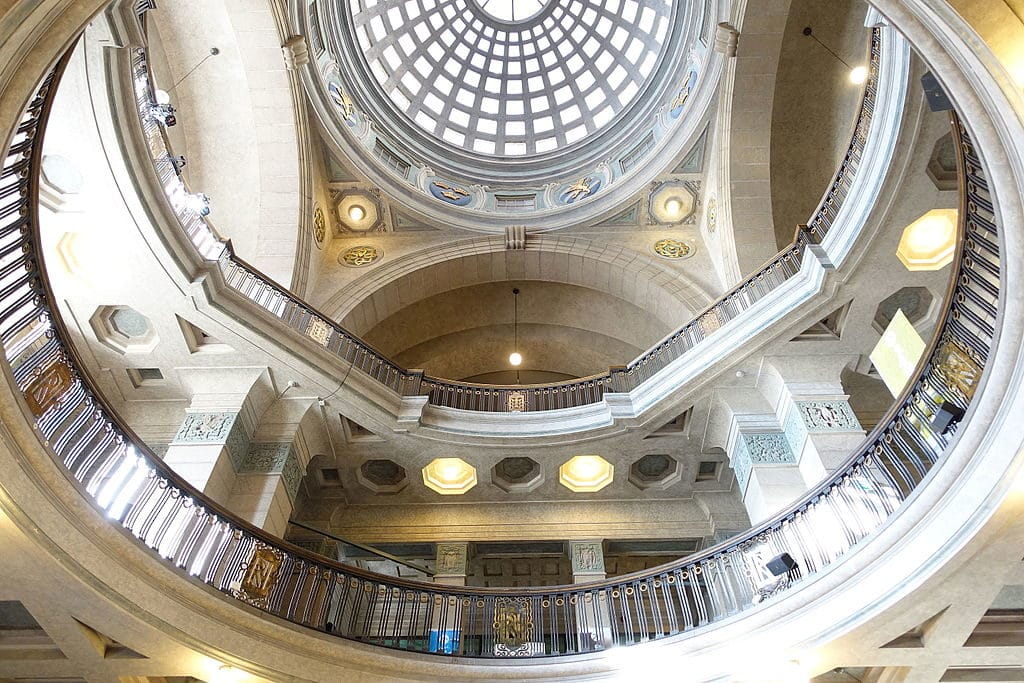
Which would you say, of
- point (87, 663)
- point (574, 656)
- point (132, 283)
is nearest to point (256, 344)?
point (132, 283)

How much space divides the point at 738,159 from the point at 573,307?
14.8 ft

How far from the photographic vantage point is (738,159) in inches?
488

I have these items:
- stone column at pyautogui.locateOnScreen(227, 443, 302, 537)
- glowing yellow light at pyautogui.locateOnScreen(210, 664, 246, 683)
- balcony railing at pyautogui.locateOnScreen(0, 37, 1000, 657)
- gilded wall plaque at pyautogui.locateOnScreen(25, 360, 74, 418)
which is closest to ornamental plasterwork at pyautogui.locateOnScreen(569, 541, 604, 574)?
balcony railing at pyautogui.locateOnScreen(0, 37, 1000, 657)

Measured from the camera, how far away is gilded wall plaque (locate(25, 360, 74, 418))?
4.92m

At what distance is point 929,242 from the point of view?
25.1ft

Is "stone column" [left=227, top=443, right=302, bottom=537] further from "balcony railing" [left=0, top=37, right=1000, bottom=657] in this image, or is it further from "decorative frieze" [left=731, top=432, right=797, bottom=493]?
"decorative frieze" [left=731, top=432, right=797, bottom=493]

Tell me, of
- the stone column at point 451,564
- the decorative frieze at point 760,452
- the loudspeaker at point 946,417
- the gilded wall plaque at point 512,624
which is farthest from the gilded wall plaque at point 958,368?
the stone column at point 451,564

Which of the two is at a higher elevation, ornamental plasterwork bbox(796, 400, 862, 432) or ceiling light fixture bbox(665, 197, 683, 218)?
ceiling light fixture bbox(665, 197, 683, 218)

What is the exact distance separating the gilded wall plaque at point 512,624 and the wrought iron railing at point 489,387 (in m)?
3.46

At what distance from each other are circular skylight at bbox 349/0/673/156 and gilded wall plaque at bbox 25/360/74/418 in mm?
12380

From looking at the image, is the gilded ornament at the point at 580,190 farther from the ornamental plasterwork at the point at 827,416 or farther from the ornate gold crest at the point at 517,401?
the ornamental plasterwork at the point at 827,416

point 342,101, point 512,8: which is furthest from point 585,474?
point 512,8

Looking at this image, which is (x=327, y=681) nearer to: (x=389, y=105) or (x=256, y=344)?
(x=256, y=344)

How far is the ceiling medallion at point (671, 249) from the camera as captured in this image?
13359mm
